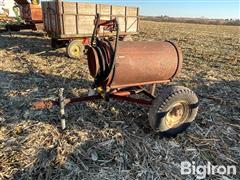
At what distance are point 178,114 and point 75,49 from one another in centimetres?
655

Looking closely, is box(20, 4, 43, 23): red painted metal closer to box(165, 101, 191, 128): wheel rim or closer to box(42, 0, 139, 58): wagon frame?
box(42, 0, 139, 58): wagon frame

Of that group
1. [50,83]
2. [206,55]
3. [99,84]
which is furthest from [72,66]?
[206,55]

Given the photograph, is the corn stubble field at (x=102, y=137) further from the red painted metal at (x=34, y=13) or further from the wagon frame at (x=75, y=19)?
the red painted metal at (x=34, y=13)

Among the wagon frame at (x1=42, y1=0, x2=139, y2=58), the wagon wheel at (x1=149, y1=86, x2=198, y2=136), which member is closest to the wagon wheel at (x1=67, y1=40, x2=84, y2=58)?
the wagon frame at (x1=42, y1=0, x2=139, y2=58)

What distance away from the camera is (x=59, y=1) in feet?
30.8

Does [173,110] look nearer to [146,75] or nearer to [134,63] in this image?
[146,75]

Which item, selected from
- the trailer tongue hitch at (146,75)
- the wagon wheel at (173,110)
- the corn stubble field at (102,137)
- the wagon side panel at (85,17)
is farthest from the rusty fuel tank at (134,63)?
the wagon side panel at (85,17)

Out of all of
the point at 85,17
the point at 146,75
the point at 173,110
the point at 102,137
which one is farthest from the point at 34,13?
the point at 173,110

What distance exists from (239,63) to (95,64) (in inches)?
323

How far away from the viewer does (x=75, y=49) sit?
414 inches

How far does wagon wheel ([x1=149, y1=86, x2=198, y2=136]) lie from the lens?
15.4 feet


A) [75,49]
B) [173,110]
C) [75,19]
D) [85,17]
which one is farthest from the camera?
[75,49]

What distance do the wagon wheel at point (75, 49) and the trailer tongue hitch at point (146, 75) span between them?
5.23m

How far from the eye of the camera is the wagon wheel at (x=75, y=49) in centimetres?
1031
